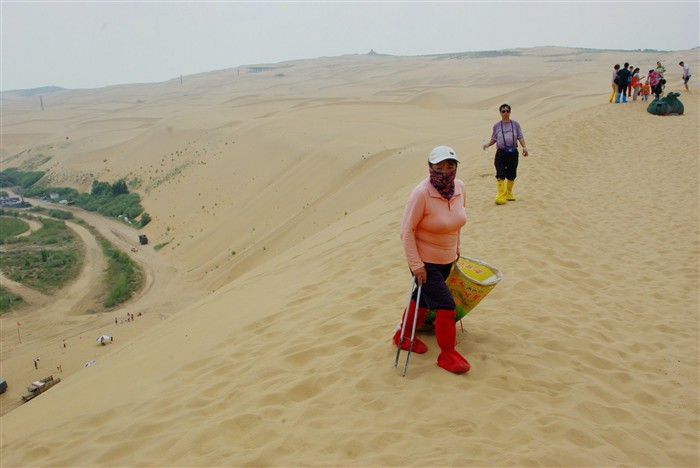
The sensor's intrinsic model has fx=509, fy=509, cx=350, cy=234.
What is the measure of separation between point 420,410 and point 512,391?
0.70 meters

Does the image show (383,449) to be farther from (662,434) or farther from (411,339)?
(662,434)

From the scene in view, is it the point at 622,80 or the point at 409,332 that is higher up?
the point at 622,80

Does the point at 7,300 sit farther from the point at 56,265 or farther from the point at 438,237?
the point at 438,237

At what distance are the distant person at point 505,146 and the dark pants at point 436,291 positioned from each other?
435 centimetres

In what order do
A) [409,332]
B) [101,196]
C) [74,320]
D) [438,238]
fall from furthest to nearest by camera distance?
[101,196]
[74,320]
[409,332]
[438,238]

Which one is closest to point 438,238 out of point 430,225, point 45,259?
point 430,225

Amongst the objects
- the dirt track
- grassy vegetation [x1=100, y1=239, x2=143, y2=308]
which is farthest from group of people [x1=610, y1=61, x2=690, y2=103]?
grassy vegetation [x1=100, y1=239, x2=143, y2=308]

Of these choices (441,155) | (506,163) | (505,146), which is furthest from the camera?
(506,163)

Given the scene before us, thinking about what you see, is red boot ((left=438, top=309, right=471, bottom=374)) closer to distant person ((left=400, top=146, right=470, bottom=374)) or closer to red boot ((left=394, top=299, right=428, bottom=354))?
distant person ((left=400, top=146, right=470, bottom=374))

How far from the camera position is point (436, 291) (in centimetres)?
374

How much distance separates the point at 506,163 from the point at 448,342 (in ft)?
16.9

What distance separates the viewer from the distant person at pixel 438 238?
11.8 feet

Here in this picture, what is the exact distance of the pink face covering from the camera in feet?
11.7

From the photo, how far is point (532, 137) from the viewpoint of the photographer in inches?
551
